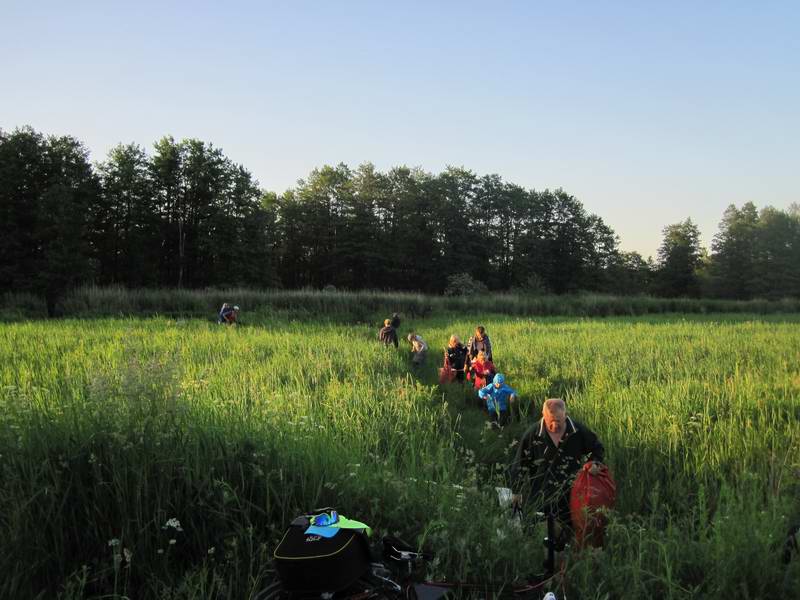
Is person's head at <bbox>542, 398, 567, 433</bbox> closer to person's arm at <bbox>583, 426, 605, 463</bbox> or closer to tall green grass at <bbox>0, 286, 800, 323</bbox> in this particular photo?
person's arm at <bbox>583, 426, 605, 463</bbox>

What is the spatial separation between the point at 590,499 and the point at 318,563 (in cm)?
277

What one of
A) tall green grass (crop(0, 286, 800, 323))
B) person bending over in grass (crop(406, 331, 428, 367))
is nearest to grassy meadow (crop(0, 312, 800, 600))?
person bending over in grass (crop(406, 331, 428, 367))

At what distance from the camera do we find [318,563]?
2.47 meters

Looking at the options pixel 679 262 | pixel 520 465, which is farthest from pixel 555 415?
pixel 679 262

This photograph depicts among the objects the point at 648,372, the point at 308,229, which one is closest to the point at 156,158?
the point at 308,229

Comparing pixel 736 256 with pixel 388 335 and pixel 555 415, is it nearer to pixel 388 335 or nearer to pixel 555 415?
pixel 388 335

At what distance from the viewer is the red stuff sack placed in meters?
4.13

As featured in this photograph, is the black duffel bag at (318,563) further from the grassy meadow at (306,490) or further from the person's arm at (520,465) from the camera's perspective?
the person's arm at (520,465)

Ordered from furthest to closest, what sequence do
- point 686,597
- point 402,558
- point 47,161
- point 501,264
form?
point 501,264, point 47,161, point 686,597, point 402,558


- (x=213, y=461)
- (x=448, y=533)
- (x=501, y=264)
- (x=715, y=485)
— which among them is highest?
(x=501, y=264)

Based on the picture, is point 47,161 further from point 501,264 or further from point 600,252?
point 600,252

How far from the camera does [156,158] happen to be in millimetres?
46688

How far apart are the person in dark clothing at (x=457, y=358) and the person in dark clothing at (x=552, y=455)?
6.50 meters

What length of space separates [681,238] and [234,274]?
219ft
